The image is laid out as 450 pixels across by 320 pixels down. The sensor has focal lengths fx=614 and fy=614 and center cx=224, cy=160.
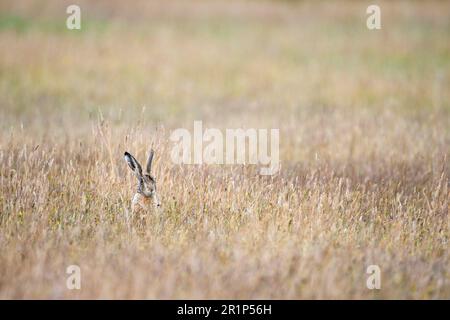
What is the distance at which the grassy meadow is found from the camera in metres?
4.94

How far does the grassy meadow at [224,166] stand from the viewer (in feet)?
16.2

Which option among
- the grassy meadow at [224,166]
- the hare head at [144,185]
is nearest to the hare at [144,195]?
the hare head at [144,185]

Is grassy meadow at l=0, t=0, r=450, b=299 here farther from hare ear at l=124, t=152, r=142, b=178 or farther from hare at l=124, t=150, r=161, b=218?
hare ear at l=124, t=152, r=142, b=178

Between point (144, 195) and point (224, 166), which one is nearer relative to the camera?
point (144, 195)

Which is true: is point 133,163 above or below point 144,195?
above

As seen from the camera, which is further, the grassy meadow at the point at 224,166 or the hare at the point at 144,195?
the hare at the point at 144,195

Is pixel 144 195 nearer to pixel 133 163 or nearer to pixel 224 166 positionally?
pixel 133 163

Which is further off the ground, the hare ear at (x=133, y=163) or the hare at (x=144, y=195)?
the hare ear at (x=133, y=163)

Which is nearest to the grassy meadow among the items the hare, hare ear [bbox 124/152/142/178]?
the hare

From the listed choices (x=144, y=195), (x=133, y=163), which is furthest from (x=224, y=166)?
(x=133, y=163)

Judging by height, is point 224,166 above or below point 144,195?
above

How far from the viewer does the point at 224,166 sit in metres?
7.67

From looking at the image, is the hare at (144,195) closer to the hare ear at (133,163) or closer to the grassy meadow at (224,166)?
the hare ear at (133,163)

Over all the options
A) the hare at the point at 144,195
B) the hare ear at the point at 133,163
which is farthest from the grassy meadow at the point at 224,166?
the hare ear at the point at 133,163
